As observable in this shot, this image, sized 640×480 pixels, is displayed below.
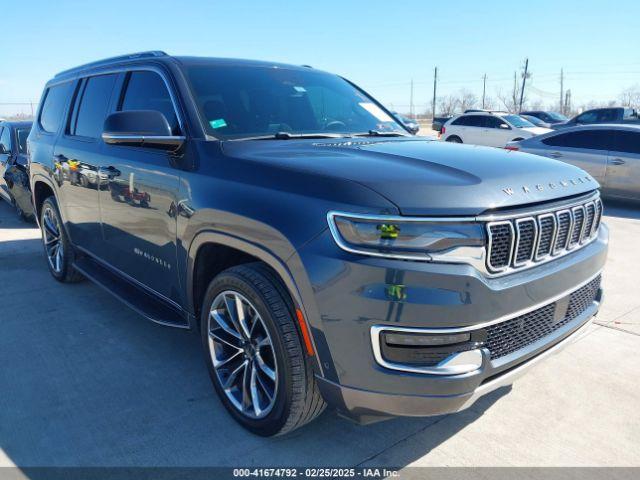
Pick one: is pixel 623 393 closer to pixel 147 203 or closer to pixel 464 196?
pixel 464 196

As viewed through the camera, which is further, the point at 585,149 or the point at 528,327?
the point at 585,149

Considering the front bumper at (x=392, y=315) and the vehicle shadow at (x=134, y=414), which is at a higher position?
the front bumper at (x=392, y=315)

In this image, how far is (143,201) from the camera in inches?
128

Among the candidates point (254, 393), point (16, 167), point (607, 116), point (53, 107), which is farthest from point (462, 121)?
point (254, 393)

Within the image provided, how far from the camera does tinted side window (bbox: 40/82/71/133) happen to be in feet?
15.9

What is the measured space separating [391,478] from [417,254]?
3.73 ft

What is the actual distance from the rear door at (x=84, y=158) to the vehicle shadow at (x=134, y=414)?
2.66 feet

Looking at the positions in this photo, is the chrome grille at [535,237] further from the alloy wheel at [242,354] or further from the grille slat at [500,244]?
the alloy wheel at [242,354]

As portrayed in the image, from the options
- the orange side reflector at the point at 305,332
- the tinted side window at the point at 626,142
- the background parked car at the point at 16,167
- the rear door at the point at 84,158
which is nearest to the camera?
the orange side reflector at the point at 305,332

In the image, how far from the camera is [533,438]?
2730 millimetres

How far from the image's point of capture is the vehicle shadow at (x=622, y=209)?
350 inches

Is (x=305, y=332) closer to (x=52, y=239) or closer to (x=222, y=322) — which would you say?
(x=222, y=322)

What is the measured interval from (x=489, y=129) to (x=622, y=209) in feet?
28.6

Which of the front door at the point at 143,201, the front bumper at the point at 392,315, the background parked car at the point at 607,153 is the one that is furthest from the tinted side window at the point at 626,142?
the front door at the point at 143,201
